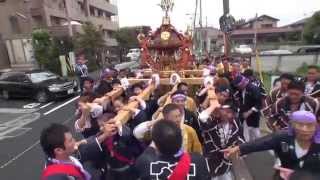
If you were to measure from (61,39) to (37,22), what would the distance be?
9.36m

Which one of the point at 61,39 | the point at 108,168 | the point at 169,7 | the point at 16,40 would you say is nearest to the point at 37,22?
the point at 16,40

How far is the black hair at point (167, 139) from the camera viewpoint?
9.16 ft

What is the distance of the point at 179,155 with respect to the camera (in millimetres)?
2883

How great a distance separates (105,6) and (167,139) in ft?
190

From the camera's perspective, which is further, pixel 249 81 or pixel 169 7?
pixel 169 7

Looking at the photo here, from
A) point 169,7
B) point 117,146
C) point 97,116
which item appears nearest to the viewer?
point 117,146

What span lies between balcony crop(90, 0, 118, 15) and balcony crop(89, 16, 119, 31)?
1.92m

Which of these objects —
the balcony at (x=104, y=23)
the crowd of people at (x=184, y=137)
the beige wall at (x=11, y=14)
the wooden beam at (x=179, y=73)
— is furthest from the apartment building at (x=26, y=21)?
the crowd of people at (x=184, y=137)

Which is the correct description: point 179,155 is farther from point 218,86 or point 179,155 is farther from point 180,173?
point 218,86

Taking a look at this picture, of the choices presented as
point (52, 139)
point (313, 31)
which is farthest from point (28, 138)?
point (313, 31)

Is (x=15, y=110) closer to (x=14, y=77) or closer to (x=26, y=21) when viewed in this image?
(x=14, y=77)

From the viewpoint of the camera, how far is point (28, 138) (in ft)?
36.8

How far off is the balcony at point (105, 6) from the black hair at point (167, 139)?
51.2 meters

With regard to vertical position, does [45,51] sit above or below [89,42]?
below
